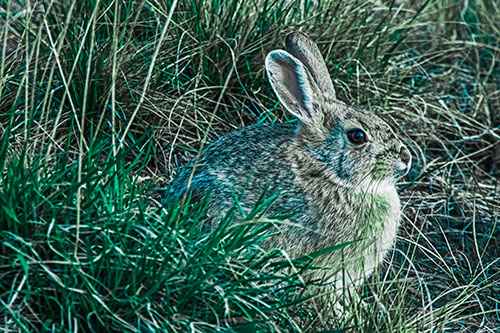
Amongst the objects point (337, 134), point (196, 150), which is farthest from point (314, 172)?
point (196, 150)

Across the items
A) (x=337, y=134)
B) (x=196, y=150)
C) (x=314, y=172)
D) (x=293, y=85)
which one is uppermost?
(x=293, y=85)

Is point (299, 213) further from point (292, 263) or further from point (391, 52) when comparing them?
point (391, 52)

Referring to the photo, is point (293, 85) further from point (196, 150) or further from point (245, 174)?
point (196, 150)

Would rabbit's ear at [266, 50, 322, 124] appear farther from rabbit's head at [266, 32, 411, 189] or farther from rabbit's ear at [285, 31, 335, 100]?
rabbit's ear at [285, 31, 335, 100]

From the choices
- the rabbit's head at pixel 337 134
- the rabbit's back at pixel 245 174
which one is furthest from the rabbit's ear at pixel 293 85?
the rabbit's back at pixel 245 174

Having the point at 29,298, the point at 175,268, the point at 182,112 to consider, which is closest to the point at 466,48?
the point at 182,112

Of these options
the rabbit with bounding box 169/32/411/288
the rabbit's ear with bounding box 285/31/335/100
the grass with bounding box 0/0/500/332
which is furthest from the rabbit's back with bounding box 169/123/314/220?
the rabbit's ear with bounding box 285/31/335/100
